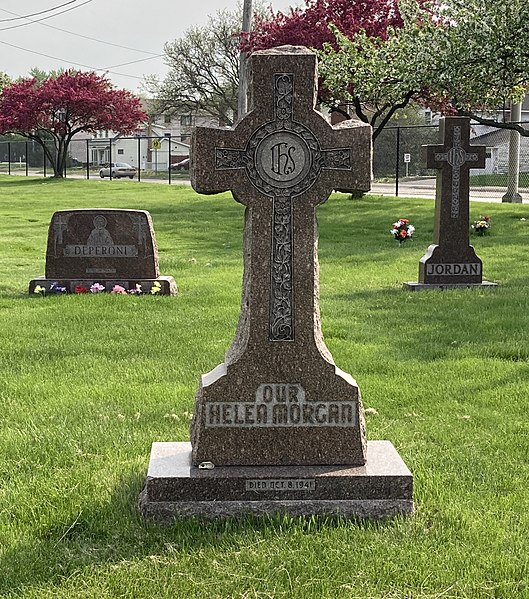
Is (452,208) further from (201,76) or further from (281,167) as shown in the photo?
(201,76)

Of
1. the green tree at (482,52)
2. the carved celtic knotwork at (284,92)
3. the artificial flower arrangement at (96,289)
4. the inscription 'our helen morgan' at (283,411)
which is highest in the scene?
the green tree at (482,52)

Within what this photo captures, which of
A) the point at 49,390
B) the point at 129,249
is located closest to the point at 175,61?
the point at 129,249

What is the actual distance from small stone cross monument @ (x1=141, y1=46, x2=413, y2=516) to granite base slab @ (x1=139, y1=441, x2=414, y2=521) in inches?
0.4

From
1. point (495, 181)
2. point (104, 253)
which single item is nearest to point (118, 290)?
point (104, 253)

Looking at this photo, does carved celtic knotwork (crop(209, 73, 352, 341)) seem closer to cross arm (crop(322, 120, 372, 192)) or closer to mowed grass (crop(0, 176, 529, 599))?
cross arm (crop(322, 120, 372, 192))

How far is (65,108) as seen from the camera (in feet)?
157

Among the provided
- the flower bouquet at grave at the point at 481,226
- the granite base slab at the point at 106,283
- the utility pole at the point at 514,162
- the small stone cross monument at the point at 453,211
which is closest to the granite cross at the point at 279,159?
the granite base slab at the point at 106,283

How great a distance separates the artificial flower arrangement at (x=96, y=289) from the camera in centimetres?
1131

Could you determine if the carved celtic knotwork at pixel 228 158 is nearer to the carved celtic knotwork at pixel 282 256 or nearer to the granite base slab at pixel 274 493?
the carved celtic knotwork at pixel 282 256

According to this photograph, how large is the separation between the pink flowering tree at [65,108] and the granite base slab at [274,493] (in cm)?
4492

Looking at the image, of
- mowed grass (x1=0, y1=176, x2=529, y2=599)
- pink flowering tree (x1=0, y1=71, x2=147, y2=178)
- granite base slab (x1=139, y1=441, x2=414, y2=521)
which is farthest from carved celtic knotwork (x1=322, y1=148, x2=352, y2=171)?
pink flowering tree (x1=0, y1=71, x2=147, y2=178)

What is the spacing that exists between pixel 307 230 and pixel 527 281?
27.6 feet

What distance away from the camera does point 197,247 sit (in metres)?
17.4

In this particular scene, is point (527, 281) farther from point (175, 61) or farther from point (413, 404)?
point (175, 61)
